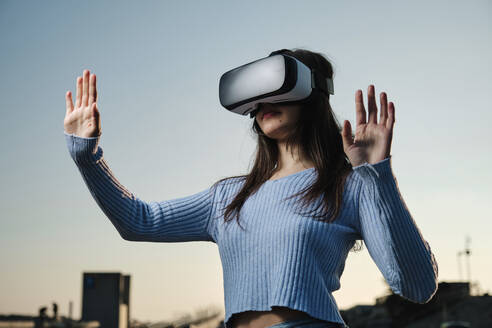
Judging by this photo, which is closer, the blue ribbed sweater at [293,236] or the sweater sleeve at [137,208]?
the blue ribbed sweater at [293,236]

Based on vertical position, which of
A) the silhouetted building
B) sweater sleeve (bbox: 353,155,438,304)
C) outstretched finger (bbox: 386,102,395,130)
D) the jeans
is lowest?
the silhouetted building

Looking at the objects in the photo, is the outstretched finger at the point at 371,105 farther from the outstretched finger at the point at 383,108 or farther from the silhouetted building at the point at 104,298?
the silhouetted building at the point at 104,298

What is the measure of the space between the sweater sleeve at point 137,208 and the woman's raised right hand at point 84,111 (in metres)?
0.03

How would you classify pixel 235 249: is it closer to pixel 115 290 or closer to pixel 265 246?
pixel 265 246

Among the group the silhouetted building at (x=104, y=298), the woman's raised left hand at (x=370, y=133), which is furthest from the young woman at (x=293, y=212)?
the silhouetted building at (x=104, y=298)

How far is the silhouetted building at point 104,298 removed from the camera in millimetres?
30984

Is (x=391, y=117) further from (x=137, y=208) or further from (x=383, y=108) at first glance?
(x=137, y=208)

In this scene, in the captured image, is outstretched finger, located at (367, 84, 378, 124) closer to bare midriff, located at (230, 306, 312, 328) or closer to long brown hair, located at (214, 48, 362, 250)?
long brown hair, located at (214, 48, 362, 250)

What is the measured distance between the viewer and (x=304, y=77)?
2.26 meters

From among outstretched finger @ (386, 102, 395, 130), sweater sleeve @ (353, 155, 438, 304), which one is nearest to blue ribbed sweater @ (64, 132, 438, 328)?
sweater sleeve @ (353, 155, 438, 304)

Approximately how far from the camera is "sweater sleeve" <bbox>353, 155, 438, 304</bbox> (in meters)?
1.91

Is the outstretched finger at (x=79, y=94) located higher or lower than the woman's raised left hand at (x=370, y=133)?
higher

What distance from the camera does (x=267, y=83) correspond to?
2203mm

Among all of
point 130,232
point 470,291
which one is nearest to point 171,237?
point 130,232
